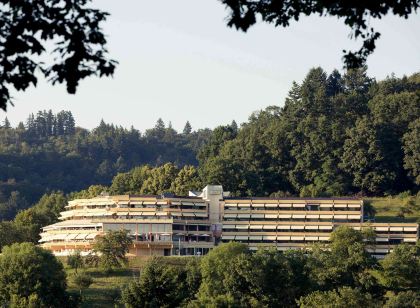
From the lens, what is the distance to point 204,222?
475 feet

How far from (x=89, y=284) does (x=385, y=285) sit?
27.5 meters

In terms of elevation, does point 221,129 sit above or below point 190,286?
above

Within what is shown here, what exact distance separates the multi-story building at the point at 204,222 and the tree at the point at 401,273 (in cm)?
2083

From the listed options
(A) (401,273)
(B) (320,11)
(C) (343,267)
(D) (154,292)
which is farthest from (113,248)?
(B) (320,11)

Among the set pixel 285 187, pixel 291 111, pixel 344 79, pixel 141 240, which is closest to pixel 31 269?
pixel 141 240

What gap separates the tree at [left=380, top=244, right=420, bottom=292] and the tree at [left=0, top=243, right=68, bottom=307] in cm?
2834

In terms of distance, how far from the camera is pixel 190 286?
11162 cm

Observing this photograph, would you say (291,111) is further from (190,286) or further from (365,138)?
(190,286)

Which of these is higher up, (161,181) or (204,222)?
(161,181)

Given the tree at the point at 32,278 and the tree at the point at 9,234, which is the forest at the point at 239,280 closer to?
the tree at the point at 32,278

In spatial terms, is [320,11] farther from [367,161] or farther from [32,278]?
[367,161]

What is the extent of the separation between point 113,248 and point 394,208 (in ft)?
117

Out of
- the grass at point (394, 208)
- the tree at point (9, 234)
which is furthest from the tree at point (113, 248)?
the grass at point (394, 208)

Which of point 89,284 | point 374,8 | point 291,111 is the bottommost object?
point 89,284
